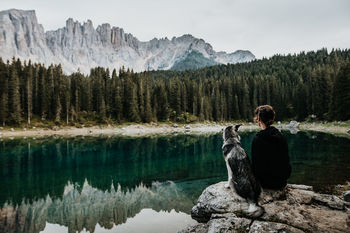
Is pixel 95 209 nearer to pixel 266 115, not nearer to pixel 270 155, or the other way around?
pixel 270 155

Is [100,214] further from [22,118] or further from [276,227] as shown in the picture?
[22,118]

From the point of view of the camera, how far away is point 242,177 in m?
6.82

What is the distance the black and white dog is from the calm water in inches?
209

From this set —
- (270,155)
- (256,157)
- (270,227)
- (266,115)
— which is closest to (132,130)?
(256,157)

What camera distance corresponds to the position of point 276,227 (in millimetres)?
5949

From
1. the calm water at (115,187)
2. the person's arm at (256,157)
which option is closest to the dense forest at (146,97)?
the calm water at (115,187)

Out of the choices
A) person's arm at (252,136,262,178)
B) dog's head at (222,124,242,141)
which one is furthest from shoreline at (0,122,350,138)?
person's arm at (252,136,262,178)

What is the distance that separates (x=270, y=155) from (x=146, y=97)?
80.5m

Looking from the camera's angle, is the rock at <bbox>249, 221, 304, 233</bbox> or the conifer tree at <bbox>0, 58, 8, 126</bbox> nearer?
the rock at <bbox>249, 221, 304, 233</bbox>

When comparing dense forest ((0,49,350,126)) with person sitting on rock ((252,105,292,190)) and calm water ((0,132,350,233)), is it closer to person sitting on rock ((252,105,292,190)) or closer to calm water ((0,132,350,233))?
calm water ((0,132,350,233))

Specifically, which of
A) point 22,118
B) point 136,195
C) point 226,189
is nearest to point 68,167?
point 136,195

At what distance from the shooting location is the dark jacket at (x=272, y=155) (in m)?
6.79

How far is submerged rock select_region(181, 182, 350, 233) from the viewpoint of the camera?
599cm

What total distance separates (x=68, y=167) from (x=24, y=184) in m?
6.68
